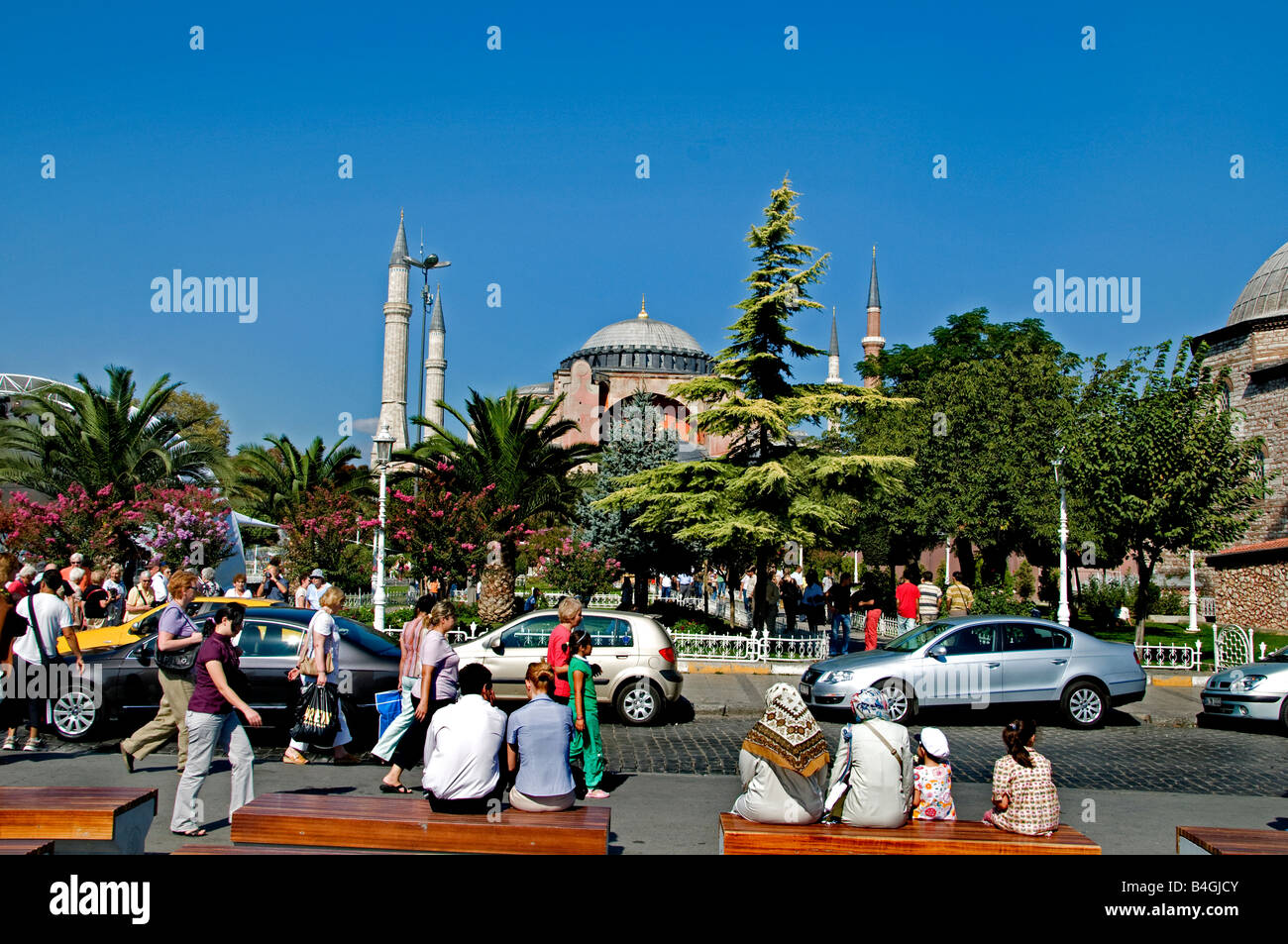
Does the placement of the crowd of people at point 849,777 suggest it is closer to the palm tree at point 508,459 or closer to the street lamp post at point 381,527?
the street lamp post at point 381,527

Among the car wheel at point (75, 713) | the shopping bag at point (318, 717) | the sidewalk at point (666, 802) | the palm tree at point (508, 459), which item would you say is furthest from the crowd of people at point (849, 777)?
the palm tree at point (508, 459)

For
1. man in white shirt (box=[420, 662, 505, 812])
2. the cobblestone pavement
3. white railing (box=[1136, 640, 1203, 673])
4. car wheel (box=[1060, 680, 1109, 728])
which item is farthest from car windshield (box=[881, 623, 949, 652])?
man in white shirt (box=[420, 662, 505, 812])

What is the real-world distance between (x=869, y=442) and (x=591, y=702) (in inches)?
1186

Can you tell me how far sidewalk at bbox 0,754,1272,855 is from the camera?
7207mm

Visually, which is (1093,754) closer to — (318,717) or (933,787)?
(933,787)

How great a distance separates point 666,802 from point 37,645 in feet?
20.8

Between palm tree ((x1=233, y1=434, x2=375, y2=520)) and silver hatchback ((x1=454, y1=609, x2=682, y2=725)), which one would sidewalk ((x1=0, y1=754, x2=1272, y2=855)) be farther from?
palm tree ((x1=233, y1=434, x2=375, y2=520))

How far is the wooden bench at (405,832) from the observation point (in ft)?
16.3

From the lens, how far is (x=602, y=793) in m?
8.40

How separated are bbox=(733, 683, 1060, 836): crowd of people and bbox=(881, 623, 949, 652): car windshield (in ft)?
22.3

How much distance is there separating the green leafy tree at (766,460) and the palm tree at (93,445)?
13.0 m
